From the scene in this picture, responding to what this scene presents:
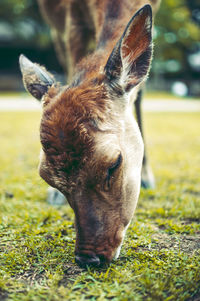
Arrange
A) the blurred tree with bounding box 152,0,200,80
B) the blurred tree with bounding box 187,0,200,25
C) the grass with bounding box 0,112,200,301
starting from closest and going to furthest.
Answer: the grass with bounding box 0,112,200,301, the blurred tree with bounding box 152,0,200,80, the blurred tree with bounding box 187,0,200,25

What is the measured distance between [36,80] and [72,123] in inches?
40.3

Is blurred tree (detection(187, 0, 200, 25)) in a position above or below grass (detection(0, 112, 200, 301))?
above

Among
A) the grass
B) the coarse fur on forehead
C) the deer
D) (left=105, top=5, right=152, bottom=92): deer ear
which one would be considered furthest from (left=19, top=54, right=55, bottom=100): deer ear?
the grass

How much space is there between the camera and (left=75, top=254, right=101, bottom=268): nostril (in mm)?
2709

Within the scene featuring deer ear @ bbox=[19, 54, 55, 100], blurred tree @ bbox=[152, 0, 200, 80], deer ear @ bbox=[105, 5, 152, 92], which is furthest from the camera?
blurred tree @ bbox=[152, 0, 200, 80]

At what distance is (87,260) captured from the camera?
8.93ft

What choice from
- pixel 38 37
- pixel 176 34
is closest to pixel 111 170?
pixel 38 37

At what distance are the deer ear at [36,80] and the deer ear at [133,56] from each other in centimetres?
73

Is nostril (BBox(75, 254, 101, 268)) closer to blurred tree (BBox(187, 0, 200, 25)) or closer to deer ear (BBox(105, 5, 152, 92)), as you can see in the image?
deer ear (BBox(105, 5, 152, 92))

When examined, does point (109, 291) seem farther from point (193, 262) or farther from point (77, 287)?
point (193, 262)

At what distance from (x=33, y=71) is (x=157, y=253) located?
213 cm

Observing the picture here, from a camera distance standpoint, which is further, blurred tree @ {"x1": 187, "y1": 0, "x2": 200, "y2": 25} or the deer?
blurred tree @ {"x1": 187, "y1": 0, "x2": 200, "y2": 25}

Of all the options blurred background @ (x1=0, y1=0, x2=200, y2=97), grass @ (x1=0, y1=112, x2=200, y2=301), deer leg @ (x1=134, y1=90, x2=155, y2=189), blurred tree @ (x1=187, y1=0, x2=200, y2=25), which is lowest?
grass @ (x1=0, y1=112, x2=200, y2=301)

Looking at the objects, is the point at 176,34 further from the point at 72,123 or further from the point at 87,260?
the point at 87,260
